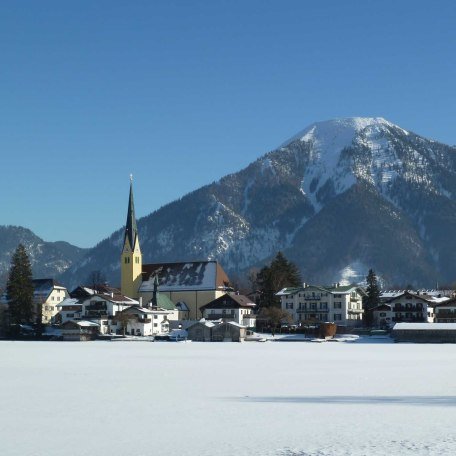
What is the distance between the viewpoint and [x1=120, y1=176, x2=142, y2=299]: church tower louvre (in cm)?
→ 14312

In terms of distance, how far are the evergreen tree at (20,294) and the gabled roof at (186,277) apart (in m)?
28.2

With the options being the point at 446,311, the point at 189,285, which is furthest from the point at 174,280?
the point at 446,311

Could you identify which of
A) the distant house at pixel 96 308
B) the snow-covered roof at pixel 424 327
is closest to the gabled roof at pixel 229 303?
the distant house at pixel 96 308

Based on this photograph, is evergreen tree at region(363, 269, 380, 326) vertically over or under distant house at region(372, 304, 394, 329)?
over

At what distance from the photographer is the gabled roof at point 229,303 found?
125175mm

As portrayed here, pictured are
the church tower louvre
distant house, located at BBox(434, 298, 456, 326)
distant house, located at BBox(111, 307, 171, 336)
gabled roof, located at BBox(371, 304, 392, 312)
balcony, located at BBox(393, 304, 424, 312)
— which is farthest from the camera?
the church tower louvre

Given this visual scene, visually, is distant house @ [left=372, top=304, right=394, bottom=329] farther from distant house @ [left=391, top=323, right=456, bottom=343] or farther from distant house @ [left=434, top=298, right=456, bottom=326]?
distant house @ [left=391, top=323, right=456, bottom=343]

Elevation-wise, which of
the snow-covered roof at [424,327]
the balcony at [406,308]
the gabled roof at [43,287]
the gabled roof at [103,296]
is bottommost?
the snow-covered roof at [424,327]

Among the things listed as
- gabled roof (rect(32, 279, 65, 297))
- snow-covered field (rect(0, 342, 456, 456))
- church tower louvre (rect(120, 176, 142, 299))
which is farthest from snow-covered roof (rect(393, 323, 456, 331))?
gabled roof (rect(32, 279, 65, 297))

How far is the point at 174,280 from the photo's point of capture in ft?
465

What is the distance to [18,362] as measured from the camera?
55.1 meters

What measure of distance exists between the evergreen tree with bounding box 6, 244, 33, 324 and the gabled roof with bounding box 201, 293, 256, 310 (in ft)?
89.7

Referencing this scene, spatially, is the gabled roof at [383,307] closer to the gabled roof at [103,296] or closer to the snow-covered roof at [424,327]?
the snow-covered roof at [424,327]

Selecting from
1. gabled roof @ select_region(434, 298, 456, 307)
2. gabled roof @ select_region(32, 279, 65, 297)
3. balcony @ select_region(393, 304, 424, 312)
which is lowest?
balcony @ select_region(393, 304, 424, 312)
